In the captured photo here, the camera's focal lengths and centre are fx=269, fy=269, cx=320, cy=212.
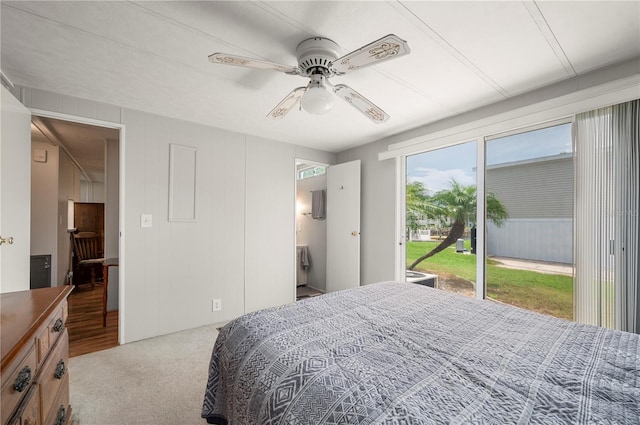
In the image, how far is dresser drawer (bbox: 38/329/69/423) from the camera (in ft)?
3.67

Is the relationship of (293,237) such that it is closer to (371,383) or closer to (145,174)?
(145,174)

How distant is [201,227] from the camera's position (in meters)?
3.18

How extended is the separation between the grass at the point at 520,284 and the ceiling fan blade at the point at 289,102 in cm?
231

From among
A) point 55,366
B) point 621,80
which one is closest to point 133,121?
point 55,366

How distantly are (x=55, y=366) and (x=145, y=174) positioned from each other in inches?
78.5

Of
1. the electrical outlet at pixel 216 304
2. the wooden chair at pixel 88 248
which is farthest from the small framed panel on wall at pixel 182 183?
the wooden chair at pixel 88 248

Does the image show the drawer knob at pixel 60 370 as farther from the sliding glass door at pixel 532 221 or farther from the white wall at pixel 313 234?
the white wall at pixel 313 234

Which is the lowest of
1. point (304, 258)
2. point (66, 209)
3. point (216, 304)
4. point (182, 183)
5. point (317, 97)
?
point (216, 304)

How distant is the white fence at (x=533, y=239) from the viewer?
225 centimetres

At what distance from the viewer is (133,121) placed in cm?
277

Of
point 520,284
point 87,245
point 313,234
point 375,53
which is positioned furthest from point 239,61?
point 87,245

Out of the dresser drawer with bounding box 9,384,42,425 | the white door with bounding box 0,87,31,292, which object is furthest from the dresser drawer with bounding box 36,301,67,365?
the white door with bounding box 0,87,31,292

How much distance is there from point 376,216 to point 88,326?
149 inches

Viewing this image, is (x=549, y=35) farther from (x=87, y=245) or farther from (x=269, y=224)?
(x=87, y=245)
